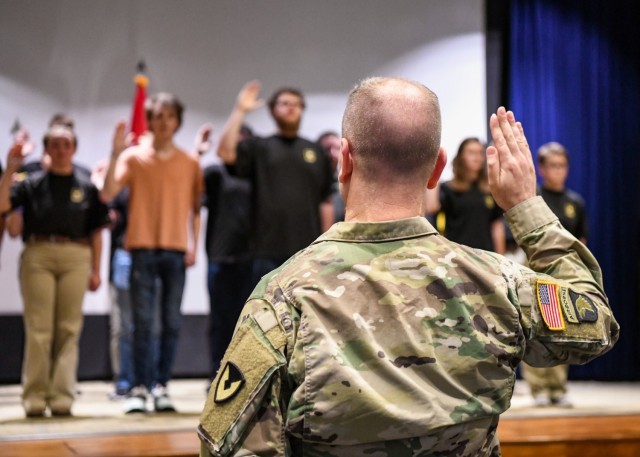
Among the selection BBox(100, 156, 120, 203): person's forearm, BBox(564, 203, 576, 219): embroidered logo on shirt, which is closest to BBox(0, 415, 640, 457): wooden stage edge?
BBox(100, 156, 120, 203): person's forearm

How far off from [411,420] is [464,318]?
0.50 ft

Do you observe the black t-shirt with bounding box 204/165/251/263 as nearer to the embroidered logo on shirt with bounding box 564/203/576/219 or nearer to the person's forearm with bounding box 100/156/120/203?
the person's forearm with bounding box 100/156/120/203

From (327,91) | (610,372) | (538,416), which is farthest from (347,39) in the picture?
(538,416)

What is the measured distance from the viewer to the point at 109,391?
5.16 m

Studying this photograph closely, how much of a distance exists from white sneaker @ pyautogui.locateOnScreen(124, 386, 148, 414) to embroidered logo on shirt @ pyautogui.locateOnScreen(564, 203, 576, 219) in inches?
94.0

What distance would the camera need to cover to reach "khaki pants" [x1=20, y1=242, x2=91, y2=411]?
12.7 ft

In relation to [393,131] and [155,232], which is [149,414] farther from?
[393,131]

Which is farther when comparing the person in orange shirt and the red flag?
the red flag

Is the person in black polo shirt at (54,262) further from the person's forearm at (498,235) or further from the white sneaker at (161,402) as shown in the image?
the person's forearm at (498,235)

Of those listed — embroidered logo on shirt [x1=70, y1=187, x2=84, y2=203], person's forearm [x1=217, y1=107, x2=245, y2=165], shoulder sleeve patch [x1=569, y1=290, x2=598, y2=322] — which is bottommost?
shoulder sleeve patch [x1=569, y1=290, x2=598, y2=322]

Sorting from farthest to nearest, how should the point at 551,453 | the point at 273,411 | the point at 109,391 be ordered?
the point at 109,391 → the point at 551,453 → the point at 273,411

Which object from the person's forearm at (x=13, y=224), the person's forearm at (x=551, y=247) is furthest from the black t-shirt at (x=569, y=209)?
the person's forearm at (x=551, y=247)

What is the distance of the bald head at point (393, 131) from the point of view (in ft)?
3.87

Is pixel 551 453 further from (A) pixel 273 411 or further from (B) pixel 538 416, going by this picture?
(A) pixel 273 411
